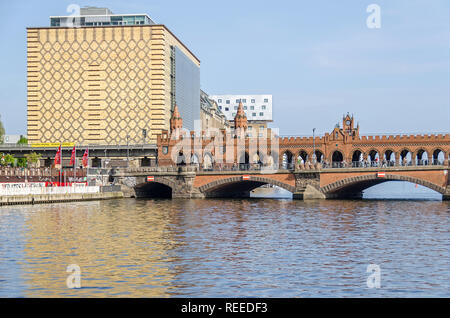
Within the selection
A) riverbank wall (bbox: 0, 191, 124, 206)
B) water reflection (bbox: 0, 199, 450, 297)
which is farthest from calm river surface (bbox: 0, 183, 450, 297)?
riverbank wall (bbox: 0, 191, 124, 206)

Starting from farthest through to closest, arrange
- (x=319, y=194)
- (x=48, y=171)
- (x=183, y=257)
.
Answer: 1. (x=48, y=171)
2. (x=319, y=194)
3. (x=183, y=257)

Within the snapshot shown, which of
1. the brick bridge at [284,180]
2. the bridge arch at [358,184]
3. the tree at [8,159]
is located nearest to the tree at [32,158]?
the tree at [8,159]

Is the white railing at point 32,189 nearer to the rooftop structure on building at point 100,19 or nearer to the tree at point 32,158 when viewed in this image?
the tree at point 32,158

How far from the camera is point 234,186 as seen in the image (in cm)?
11856

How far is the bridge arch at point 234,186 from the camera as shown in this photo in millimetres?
103688

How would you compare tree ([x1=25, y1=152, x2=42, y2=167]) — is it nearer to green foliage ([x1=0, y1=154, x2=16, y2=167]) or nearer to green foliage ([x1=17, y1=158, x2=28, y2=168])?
green foliage ([x1=0, y1=154, x2=16, y2=167])

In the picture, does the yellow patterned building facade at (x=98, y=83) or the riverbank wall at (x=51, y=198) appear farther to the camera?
the yellow patterned building facade at (x=98, y=83)

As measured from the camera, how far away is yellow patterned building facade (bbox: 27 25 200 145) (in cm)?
15725

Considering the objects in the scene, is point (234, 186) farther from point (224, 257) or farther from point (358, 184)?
point (224, 257)

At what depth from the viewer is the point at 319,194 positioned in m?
101
